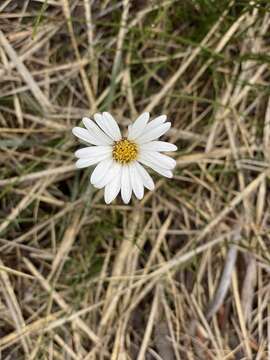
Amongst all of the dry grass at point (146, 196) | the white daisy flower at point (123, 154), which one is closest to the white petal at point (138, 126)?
the white daisy flower at point (123, 154)

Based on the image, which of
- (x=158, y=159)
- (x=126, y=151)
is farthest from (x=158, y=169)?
(x=126, y=151)

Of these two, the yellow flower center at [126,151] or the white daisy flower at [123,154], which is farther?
the yellow flower center at [126,151]

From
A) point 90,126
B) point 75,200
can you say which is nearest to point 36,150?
point 75,200

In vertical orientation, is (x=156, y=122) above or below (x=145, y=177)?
above

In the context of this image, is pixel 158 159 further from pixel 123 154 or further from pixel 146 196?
pixel 146 196

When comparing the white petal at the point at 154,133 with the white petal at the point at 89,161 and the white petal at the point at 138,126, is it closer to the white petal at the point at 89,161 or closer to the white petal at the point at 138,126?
the white petal at the point at 138,126

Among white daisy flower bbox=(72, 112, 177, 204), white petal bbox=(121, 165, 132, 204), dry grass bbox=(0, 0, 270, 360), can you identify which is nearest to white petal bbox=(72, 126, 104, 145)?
white daisy flower bbox=(72, 112, 177, 204)
